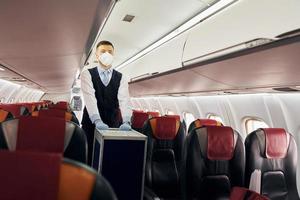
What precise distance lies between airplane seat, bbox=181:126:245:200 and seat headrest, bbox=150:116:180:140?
41.8 inches

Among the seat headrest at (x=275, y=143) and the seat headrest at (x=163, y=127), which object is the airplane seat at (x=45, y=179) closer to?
the seat headrest at (x=275, y=143)

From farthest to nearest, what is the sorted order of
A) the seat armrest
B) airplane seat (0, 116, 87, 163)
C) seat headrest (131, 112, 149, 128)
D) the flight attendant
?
1. seat headrest (131, 112, 149, 128)
2. the flight attendant
3. the seat armrest
4. airplane seat (0, 116, 87, 163)

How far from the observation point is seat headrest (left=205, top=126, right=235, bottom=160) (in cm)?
297

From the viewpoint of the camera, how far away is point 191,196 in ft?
9.54

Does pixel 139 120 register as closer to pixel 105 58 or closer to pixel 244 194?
pixel 105 58

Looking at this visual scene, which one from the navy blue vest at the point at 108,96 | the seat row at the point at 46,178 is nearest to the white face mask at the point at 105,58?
the navy blue vest at the point at 108,96

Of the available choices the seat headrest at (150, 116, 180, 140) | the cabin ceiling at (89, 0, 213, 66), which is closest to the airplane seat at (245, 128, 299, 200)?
the seat headrest at (150, 116, 180, 140)

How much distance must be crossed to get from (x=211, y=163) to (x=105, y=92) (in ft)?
4.72

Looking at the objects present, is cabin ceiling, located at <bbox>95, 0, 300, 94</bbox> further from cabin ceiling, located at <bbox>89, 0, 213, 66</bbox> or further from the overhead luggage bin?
the overhead luggage bin

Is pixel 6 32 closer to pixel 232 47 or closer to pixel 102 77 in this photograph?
pixel 102 77

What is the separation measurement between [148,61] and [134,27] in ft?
3.65

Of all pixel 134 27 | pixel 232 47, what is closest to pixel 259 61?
pixel 232 47

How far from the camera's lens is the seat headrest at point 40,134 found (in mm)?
2033

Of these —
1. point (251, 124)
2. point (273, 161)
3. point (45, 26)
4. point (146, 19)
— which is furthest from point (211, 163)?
point (146, 19)
